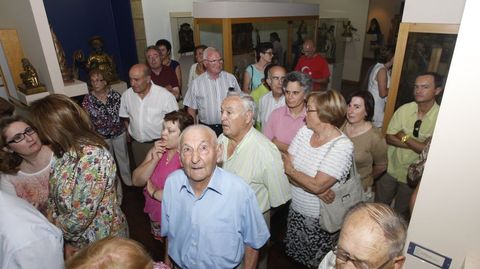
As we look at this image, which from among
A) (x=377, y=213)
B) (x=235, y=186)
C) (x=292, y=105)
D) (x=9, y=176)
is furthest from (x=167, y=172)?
(x=377, y=213)

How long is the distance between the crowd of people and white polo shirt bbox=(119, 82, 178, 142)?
122cm

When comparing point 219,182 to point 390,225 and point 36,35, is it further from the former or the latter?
point 36,35

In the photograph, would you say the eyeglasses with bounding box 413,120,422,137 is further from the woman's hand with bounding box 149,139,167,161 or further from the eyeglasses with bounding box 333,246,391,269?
the woman's hand with bounding box 149,139,167,161

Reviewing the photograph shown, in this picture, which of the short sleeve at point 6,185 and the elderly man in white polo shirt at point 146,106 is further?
the elderly man in white polo shirt at point 146,106

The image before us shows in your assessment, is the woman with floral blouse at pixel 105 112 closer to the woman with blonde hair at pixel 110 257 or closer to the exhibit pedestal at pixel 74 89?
the exhibit pedestal at pixel 74 89

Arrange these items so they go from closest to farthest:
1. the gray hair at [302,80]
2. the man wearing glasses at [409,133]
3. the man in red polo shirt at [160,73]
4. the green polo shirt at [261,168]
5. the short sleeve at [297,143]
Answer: the green polo shirt at [261,168]
the short sleeve at [297,143]
the man wearing glasses at [409,133]
the gray hair at [302,80]
the man in red polo shirt at [160,73]

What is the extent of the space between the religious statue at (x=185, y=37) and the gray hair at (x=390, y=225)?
222 inches

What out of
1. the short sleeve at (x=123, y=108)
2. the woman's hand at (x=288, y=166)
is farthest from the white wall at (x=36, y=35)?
the woman's hand at (x=288, y=166)

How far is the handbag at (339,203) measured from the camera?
7.02 feet

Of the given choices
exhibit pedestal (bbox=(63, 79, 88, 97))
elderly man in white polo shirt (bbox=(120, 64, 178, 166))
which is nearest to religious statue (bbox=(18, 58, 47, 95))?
exhibit pedestal (bbox=(63, 79, 88, 97))

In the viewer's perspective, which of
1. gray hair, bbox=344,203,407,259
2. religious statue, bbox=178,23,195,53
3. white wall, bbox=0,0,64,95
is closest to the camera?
gray hair, bbox=344,203,407,259

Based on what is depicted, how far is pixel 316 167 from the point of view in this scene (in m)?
2.14

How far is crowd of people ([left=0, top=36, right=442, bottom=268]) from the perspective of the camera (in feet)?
4.11

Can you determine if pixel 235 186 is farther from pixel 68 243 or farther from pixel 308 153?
pixel 68 243
